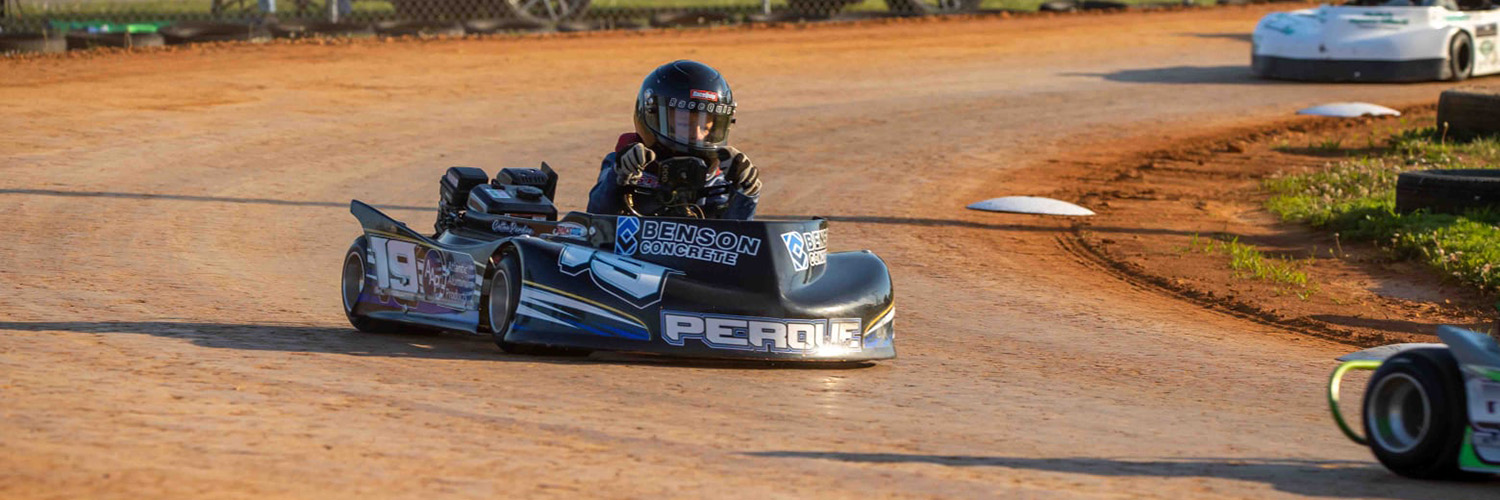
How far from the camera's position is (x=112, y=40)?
1886 cm

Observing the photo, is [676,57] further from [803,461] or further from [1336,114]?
[803,461]

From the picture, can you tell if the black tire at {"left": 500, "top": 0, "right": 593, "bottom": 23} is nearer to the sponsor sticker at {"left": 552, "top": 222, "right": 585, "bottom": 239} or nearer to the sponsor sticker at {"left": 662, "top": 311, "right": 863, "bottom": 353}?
the sponsor sticker at {"left": 552, "top": 222, "right": 585, "bottom": 239}

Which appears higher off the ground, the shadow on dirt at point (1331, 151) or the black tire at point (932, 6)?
→ the black tire at point (932, 6)

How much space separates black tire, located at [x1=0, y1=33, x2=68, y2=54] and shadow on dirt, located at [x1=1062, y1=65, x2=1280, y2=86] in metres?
10.9

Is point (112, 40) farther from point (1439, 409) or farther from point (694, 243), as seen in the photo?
point (1439, 409)

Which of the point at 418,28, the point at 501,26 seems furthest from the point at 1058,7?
the point at 418,28

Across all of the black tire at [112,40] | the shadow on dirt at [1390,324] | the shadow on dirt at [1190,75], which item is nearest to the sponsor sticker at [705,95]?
the shadow on dirt at [1390,324]

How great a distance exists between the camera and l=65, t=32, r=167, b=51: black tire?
18547mm

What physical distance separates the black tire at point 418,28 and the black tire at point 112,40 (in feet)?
8.51

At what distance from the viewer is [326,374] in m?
5.71

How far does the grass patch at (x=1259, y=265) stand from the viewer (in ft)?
30.8

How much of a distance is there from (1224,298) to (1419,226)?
209 centimetres

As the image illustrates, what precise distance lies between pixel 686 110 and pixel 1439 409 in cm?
343

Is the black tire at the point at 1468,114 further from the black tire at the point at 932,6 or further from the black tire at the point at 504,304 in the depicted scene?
the black tire at the point at 932,6
